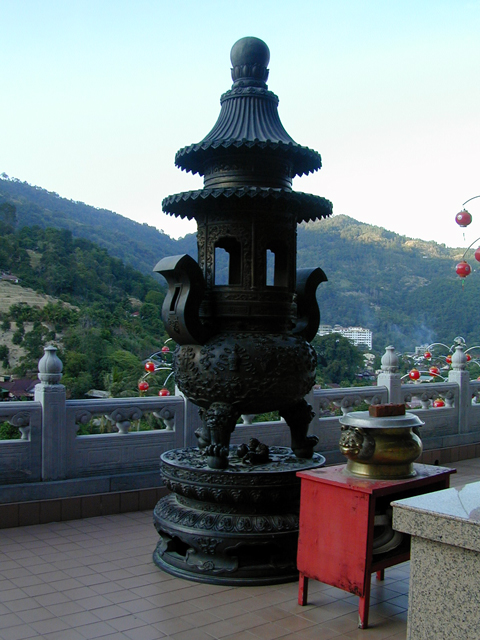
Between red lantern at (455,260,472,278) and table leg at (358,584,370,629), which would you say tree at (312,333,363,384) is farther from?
table leg at (358,584,370,629)

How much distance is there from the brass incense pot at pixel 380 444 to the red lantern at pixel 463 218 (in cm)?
526

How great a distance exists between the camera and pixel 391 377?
825 centimetres

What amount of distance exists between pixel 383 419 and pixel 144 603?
174 centimetres

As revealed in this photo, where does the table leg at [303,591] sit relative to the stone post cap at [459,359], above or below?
below

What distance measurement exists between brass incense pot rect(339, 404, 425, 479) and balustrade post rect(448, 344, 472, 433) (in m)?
5.96

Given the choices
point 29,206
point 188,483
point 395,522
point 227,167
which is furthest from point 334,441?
point 29,206

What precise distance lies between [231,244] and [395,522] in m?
3.01

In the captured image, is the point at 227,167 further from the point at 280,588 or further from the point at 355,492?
the point at 280,588

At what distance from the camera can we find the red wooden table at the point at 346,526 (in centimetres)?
346

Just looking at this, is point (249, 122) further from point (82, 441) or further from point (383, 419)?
point (82, 441)

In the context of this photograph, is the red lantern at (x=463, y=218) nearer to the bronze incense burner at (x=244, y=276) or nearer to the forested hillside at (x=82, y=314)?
the bronze incense burner at (x=244, y=276)

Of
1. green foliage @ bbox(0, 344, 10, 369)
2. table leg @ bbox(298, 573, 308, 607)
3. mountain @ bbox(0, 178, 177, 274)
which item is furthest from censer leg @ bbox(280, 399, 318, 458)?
mountain @ bbox(0, 178, 177, 274)

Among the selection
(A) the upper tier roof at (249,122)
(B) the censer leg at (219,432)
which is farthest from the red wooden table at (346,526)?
(A) the upper tier roof at (249,122)

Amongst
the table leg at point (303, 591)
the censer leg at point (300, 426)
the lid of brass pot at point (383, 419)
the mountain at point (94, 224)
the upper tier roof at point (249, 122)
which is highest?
the mountain at point (94, 224)
